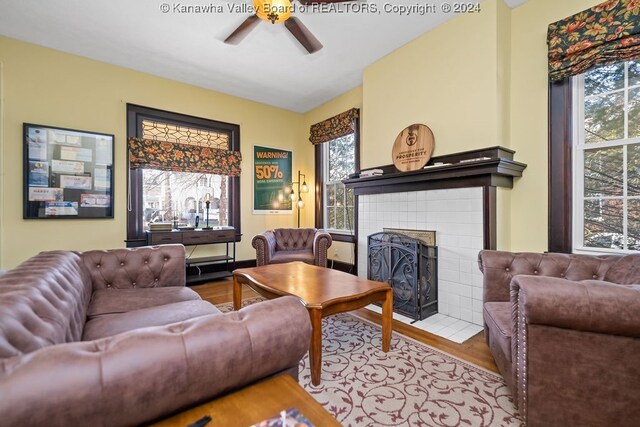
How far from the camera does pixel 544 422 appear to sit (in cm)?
129

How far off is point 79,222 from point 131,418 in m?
3.91

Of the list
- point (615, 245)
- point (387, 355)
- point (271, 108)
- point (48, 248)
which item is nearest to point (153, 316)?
point (387, 355)

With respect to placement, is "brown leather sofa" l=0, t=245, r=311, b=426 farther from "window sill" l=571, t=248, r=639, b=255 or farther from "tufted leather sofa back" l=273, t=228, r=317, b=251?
"tufted leather sofa back" l=273, t=228, r=317, b=251

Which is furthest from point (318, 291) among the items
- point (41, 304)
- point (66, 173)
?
point (66, 173)

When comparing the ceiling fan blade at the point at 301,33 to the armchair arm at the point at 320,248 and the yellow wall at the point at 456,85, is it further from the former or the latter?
the armchair arm at the point at 320,248

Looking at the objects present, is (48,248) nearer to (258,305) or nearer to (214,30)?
(214,30)

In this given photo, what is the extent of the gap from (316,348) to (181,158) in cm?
363

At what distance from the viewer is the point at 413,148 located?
11.0 ft

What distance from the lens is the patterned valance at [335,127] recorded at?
4516 mm

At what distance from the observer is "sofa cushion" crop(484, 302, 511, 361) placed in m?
1.58

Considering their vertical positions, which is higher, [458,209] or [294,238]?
[458,209]

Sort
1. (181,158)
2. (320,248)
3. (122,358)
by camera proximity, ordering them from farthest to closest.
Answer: (181,158), (320,248), (122,358)

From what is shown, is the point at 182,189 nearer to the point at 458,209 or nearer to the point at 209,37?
the point at 209,37

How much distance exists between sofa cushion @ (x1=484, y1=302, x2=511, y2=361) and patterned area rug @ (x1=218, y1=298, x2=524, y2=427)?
31 centimetres
